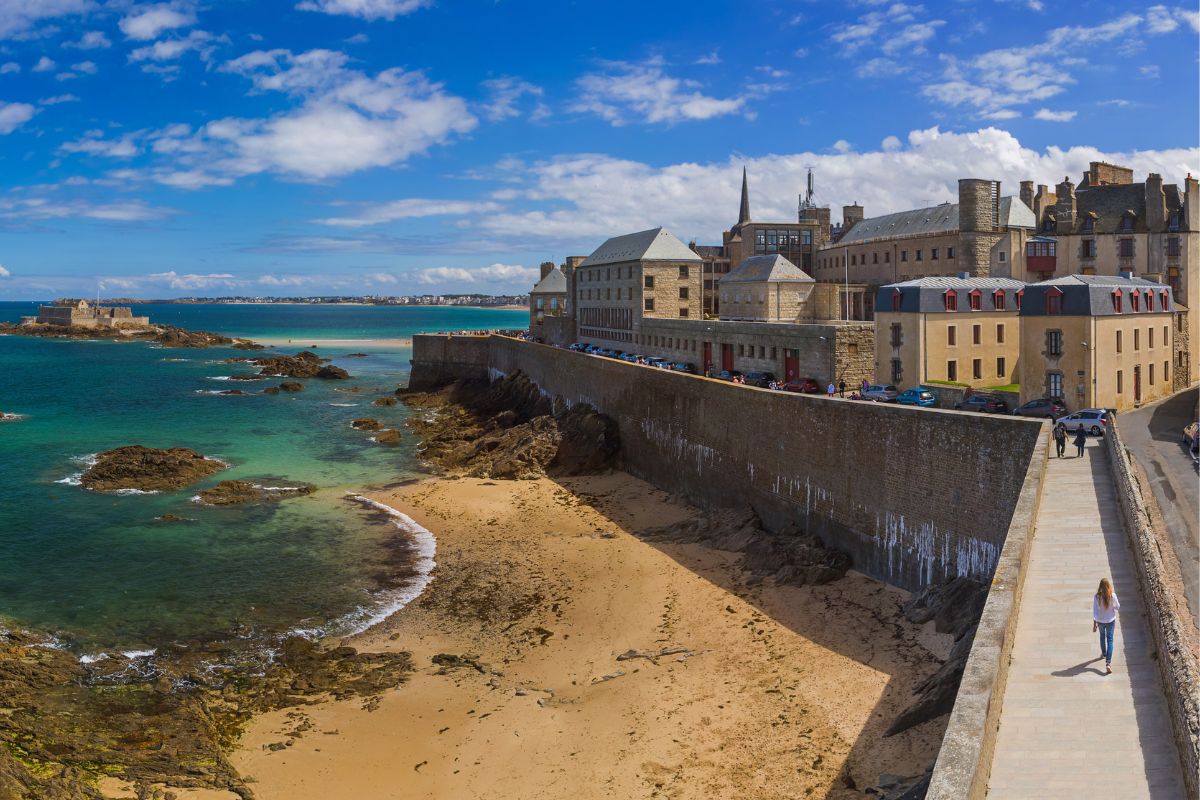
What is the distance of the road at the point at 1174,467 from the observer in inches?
655

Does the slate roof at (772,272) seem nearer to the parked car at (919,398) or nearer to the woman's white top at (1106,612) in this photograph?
the parked car at (919,398)

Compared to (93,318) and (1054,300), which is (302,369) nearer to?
(1054,300)

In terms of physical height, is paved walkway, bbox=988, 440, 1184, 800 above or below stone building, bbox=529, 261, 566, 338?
below

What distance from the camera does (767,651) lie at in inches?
736

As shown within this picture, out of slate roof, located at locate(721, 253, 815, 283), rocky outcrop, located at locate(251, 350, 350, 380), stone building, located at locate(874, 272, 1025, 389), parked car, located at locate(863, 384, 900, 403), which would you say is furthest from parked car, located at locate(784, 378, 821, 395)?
rocky outcrop, located at locate(251, 350, 350, 380)

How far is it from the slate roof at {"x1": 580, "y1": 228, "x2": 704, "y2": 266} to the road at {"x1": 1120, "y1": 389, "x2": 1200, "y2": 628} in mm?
28642

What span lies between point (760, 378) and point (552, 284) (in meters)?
43.2

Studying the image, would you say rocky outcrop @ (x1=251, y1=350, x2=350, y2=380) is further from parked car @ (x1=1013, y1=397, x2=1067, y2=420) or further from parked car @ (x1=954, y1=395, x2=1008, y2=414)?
parked car @ (x1=1013, y1=397, x2=1067, y2=420)

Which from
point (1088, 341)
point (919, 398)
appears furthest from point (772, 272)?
point (1088, 341)

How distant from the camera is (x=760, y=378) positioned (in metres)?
39.2

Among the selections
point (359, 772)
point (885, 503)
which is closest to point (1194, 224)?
point (885, 503)

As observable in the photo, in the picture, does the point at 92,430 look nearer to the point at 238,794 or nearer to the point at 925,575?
the point at 238,794

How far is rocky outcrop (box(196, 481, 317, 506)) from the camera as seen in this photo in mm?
32803

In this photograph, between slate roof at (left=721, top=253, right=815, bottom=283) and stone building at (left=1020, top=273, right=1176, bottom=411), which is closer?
stone building at (left=1020, top=273, right=1176, bottom=411)
